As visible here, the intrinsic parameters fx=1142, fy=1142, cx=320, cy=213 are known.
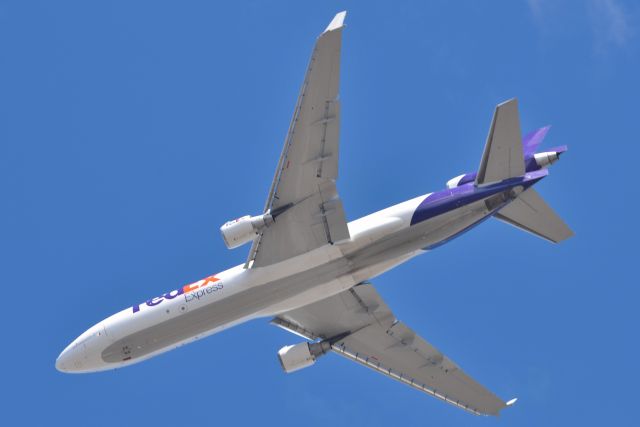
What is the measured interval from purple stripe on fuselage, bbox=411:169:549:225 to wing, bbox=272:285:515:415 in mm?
7282

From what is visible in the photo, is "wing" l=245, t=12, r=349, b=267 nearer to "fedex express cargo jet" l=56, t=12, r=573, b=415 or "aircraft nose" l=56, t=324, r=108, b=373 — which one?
"fedex express cargo jet" l=56, t=12, r=573, b=415

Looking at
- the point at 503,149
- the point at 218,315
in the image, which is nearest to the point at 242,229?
the point at 218,315

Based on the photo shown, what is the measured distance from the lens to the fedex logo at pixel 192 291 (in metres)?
49.4

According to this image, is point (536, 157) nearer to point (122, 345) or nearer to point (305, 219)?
point (305, 219)

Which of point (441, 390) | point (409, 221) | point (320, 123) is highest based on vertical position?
point (320, 123)

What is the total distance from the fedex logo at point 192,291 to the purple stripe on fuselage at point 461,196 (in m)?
9.16

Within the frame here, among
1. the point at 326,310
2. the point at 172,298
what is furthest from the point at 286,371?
the point at 172,298

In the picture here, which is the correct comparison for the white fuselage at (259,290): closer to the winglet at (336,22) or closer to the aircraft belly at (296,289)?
the aircraft belly at (296,289)

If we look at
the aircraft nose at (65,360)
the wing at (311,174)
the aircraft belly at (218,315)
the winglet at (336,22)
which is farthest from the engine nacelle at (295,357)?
the winglet at (336,22)

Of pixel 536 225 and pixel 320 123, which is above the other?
pixel 320 123

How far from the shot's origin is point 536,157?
47.7 meters

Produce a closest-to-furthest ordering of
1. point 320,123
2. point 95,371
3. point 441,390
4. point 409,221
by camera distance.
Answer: point 320,123 < point 409,221 < point 95,371 < point 441,390

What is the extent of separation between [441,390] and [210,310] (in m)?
13.2

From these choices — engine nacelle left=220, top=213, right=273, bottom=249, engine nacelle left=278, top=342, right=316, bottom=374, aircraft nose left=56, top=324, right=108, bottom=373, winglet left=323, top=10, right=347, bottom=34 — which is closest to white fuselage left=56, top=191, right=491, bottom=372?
aircraft nose left=56, top=324, right=108, bottom=373
